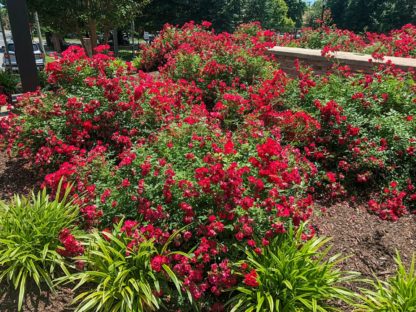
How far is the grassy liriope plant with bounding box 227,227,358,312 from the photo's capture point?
2611 mm

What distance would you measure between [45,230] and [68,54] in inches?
114

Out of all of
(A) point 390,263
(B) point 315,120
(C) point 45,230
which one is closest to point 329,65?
(B) point 315,120

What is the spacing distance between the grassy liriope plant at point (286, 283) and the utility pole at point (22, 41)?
622 centimetres

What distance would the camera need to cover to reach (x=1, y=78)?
8633mm

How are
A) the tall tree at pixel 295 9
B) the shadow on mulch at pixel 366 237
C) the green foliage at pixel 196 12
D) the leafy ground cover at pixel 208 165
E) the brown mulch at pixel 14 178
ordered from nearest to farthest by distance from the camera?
1. the leafy ground cover at pixel 208 165
2. the shadow on mulch at pixel 366 237
3. the brown mulch at pixel 14 178
4. the green foliage at pixel 196 12
5. the tall tree at pixel 295 9

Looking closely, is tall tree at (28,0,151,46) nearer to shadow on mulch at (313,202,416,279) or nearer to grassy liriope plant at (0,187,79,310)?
grassy liriope plant at (0,187,79,310)

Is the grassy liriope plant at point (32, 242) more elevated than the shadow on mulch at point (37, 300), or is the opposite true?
the grassy liriope plant at point (32, 242)

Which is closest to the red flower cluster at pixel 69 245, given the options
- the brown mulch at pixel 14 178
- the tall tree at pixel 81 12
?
the brown mulch at pixel 14 178

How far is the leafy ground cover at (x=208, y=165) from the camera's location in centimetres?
279

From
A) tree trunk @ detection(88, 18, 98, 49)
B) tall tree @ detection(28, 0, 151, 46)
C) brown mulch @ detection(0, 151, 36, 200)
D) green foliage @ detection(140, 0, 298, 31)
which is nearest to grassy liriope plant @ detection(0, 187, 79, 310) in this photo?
brown mulch @ detection(0, 151, 36, 200)

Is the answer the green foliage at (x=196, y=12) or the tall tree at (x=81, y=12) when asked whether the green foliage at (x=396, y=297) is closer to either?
the tall tree at (x=81, y=12)

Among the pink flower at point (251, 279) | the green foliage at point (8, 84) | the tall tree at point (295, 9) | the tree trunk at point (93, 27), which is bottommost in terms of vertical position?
the pink flower at point (251, 279)

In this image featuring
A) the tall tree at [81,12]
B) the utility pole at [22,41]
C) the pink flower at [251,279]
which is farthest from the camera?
the tall tree at [81,12]

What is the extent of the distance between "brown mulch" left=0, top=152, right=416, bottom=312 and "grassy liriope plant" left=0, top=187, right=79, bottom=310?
11cm
